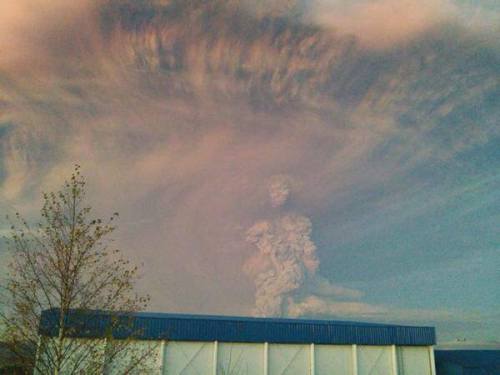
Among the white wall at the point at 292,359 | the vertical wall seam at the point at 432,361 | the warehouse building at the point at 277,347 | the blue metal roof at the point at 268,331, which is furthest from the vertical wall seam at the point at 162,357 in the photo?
the vertical wall seam at the point at 432,361

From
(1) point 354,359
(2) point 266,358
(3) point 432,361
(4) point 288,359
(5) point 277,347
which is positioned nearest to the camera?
(2) point 266,358

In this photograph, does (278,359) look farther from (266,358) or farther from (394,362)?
(394,362)

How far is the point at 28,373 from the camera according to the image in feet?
68.1

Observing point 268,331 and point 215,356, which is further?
point 268,331

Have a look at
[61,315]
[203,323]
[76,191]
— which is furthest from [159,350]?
[76,191]

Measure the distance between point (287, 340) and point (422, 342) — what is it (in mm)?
10240

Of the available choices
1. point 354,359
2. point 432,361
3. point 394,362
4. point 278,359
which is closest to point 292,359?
point 278,359

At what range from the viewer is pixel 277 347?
33.6 meters

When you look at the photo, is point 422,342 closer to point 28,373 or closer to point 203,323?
point 203,323

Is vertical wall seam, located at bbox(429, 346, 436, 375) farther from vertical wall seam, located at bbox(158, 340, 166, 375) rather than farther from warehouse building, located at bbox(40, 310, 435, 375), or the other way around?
vertical wall seam, located at bbox(158, 340, 166, 375)

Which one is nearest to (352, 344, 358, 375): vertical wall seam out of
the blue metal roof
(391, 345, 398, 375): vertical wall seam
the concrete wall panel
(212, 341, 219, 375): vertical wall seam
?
the blue metal roof

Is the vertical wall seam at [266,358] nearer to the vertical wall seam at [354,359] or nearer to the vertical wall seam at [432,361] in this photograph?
the vertical wall seam at [354,359]

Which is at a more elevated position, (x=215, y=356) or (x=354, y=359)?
(x=354, y=359)

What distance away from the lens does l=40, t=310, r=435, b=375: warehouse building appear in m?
31.7
